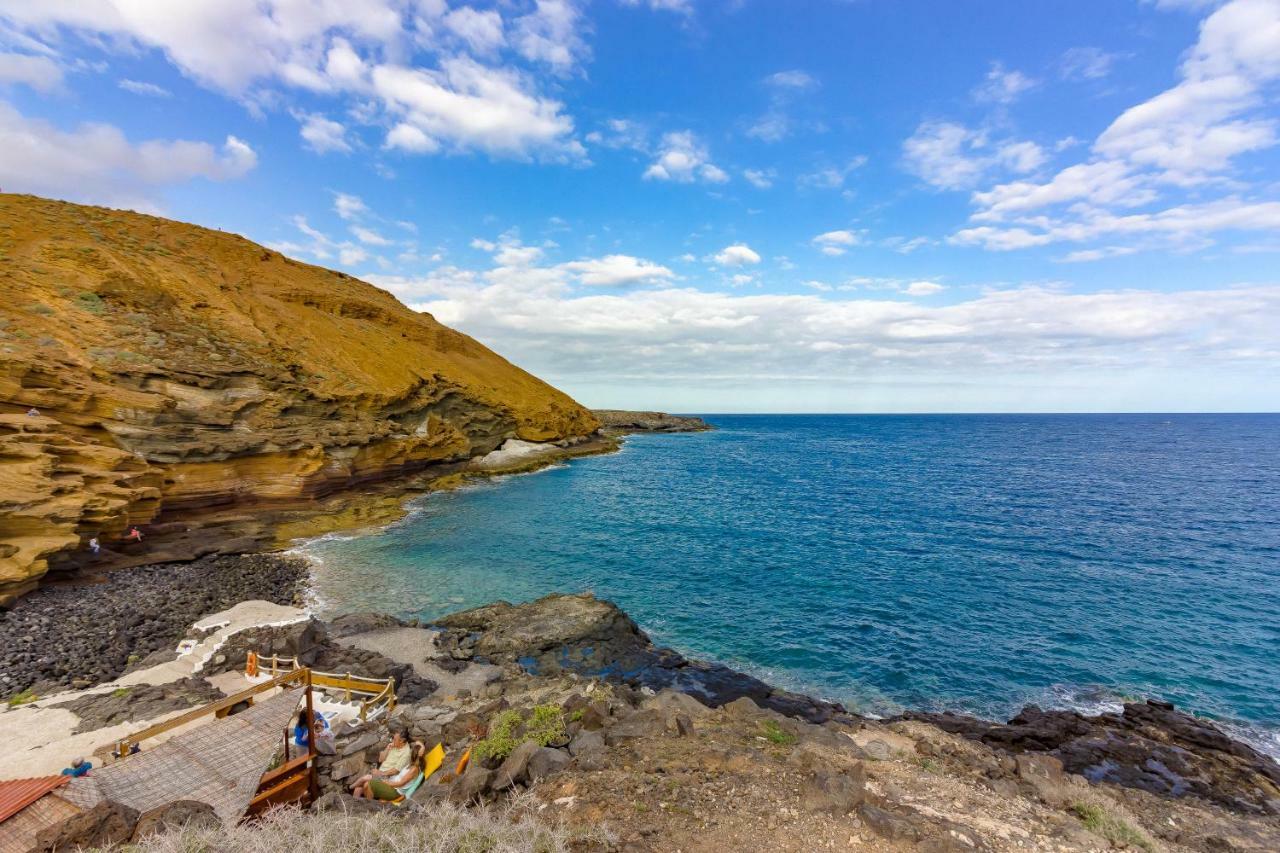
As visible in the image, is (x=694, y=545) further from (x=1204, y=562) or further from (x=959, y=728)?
(x=1204, y=562)

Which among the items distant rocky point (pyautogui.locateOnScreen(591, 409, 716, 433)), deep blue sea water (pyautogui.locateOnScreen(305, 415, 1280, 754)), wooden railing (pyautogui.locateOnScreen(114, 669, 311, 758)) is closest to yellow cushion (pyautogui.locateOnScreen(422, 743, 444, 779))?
wooden railing (pyautogui.locateOnScreen(114, 669, 311, 758))

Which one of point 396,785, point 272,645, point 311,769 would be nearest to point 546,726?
point 396,785

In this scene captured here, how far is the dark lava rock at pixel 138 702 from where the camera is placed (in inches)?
518

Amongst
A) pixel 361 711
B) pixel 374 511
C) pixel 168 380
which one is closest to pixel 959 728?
pixel 361 711

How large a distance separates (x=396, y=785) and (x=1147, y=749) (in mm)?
→ 18626

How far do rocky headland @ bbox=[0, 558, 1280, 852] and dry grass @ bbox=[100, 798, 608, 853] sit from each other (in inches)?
6.4

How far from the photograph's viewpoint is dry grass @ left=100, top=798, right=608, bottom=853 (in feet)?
20.3

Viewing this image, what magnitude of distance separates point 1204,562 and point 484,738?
124 feet

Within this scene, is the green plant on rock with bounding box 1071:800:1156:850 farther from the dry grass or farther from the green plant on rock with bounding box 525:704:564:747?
the green plant on rock with bounding box 525:704:564:747

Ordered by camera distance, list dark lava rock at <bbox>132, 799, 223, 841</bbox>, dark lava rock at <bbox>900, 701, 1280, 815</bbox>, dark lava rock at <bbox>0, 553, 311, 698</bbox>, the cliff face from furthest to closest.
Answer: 1. the cliff face
2. dark lava rock at <bbox>0, 553, 311, 698</bbox>
3. dark lava rock at <bbox>900, 701, 1280, 815</bbox>
4. dark lava rock at <bbox>132, 799, 223, 841</bbox>

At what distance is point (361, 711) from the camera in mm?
14141

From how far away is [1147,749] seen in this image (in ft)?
46.1

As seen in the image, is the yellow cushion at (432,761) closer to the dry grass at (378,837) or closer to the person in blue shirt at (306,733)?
the person in blue shirt at (306,733)

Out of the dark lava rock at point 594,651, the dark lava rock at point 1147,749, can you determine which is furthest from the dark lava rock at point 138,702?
the dark lava rock at point 1147,749
